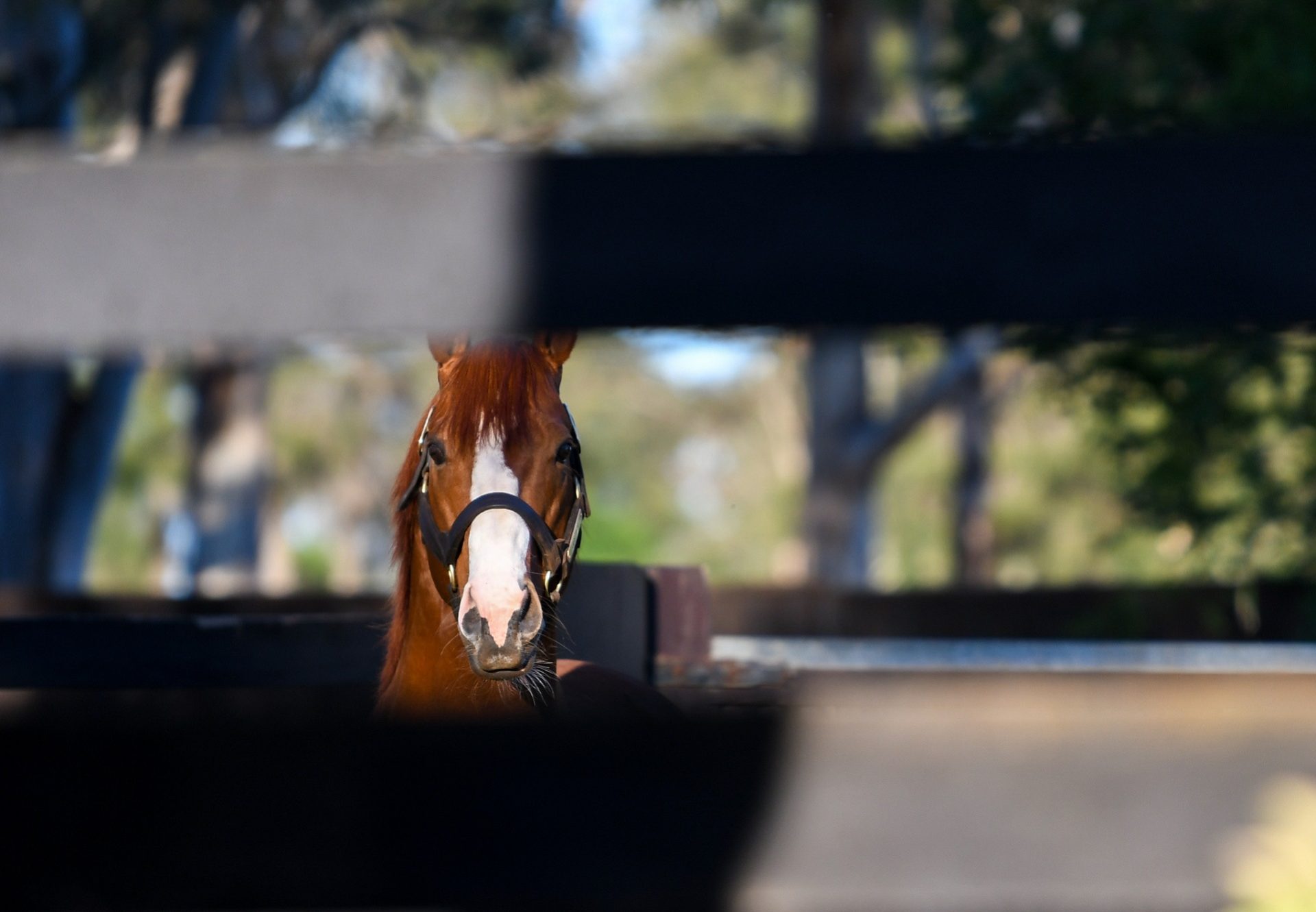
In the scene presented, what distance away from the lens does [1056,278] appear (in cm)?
139

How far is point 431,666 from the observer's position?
3.46 meters

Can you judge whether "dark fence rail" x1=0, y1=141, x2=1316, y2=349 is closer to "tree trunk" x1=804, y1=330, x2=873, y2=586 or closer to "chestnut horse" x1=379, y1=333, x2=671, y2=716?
"chestnut horse" x1=379, y1=333, x2=671, y2=716

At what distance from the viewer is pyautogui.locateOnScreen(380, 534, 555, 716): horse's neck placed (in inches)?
132

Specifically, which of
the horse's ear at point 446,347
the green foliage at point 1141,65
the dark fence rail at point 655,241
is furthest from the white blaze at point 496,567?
the green foliage at point 1141,65

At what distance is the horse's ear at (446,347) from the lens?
3.56 metres

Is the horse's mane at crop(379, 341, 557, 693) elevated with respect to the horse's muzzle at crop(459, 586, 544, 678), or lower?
elevated

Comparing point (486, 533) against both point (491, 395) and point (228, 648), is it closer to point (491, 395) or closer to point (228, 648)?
point (491, 395)

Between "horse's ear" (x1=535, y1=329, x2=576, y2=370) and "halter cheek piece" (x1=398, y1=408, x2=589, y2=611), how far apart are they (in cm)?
16

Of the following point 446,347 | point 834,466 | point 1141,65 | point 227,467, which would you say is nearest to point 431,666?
point 446,347

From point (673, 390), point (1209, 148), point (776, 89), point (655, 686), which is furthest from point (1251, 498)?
point (673, 390)

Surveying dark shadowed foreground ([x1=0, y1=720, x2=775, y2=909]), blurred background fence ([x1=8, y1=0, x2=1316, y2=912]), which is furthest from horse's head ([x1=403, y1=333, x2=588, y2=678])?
dark shadowed foreground ([x1=0, y1=720, x2=775, y2=909])

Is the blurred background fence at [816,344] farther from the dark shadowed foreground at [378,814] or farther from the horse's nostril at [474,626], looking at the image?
the horse's nostril at [474,626]

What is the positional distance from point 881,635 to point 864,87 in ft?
33.9

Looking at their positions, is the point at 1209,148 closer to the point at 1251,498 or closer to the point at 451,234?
the point at 451,234
